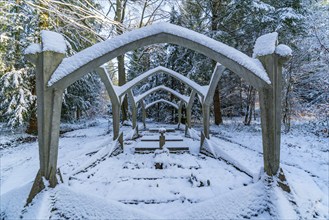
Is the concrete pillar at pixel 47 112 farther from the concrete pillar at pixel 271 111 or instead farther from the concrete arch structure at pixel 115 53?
the concrete pillar at pixel 271 111

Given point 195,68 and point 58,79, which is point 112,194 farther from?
point 195,68

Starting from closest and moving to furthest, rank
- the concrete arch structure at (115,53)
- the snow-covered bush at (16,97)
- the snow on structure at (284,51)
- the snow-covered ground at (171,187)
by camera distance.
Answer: the snow-covered ground at (171,187) → the snow on structure at (284,51) → the concrete arch structure at (115,53) → the snow-covered bush at (16,97)

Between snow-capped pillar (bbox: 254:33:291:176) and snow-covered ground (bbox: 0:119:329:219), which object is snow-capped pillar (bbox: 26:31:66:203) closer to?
snow-covered ground (bbox: 0:119:329:219)

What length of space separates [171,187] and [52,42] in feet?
10.7

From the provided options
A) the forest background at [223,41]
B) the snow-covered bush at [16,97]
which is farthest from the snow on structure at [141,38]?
the snow-covered bush at [16,97]

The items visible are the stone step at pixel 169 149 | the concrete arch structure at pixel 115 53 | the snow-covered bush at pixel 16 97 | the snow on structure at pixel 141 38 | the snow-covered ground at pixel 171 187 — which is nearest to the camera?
the snow-covered ground at pixel 171 187

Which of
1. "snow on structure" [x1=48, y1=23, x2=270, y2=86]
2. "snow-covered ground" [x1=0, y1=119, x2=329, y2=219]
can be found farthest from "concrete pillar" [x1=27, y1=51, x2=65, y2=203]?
"snow-covered ground" [x1=0, y1=119, x2=329, y2=219]

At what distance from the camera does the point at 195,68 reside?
14.4 m

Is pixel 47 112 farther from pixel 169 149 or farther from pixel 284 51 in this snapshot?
pixel 169 149

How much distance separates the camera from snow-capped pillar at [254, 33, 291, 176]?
291cm

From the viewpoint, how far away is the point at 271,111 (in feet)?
9.70

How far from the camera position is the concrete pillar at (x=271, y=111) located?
9.57ft

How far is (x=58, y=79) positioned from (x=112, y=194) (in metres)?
2.27

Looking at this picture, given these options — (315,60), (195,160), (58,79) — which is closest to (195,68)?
(315,60)
